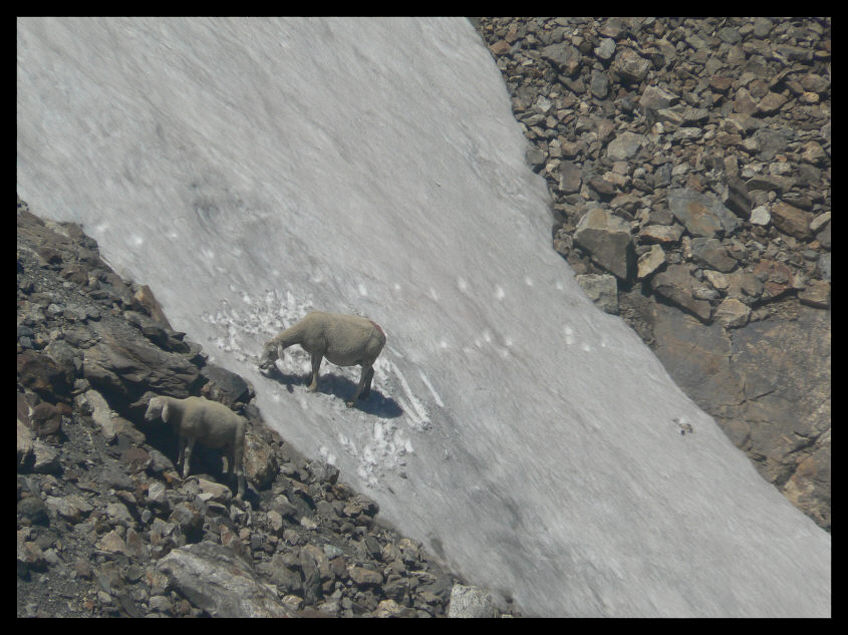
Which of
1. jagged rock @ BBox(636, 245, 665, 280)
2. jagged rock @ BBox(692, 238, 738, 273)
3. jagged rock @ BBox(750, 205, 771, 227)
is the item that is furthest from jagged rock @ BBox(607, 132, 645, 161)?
jagged rock @ BBox(750, 205, 771, 227)

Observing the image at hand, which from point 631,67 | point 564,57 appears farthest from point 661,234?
point 564,57

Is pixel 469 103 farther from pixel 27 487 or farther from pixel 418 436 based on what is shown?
pixel 27 487

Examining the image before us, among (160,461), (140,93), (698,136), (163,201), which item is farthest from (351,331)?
(698,136)

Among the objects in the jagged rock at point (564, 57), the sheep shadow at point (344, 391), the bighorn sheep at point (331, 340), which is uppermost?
the jagged rock at point (564, 57)

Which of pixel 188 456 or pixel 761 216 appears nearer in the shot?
pixel 188 456

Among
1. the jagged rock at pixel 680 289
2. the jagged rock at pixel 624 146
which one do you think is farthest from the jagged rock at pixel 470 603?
the jagged rock at pixel 624 146

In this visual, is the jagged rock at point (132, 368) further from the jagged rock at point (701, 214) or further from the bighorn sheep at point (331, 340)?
the jagged rock at point (701, 214)

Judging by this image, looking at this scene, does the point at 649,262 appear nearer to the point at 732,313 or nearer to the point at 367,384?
the point at 732,313
